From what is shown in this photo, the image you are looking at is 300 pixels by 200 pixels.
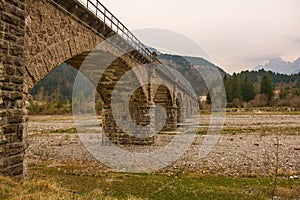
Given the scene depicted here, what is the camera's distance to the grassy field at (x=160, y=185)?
1031cm

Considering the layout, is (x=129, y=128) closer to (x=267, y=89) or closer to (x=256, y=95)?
(x=267, y=89)

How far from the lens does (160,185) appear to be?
12.2m

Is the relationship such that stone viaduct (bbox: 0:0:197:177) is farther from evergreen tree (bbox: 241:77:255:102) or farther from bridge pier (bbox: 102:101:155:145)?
evergreen tree (bbox: 241:77:255:102)

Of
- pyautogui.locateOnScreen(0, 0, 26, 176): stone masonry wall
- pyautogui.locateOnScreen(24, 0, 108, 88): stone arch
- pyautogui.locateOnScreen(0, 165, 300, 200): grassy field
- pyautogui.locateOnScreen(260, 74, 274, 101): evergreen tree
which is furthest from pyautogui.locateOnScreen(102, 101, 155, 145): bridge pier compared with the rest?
pyautogui.locateOnScreen(260, 74, 274, 101): evergreen tree

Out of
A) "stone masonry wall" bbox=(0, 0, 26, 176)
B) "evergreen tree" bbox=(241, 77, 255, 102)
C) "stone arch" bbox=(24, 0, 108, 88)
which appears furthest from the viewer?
"evergreen tree" bbox=(241, 77, 255, 102)

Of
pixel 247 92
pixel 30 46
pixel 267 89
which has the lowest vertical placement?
pixel 30 46

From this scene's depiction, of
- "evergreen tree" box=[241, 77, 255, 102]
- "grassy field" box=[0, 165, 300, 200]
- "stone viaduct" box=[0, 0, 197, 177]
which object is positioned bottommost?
"grassy field" box=[0, 165, 300, 200]

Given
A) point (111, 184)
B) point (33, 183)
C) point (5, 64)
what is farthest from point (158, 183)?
point (5, 64)

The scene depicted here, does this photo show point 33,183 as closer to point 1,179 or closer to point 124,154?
→ point 1,179

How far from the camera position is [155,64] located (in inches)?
1204

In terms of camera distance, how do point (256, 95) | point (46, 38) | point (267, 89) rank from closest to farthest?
point (46, 38) → point (267, 89) → point (256, 95)

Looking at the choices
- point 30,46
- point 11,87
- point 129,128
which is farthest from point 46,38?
point 129,128

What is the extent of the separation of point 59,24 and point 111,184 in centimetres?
709

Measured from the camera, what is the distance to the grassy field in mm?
10309
